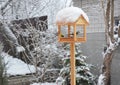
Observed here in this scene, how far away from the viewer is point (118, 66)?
23.8 feet

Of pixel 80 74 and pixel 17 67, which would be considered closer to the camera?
pixel 80 74

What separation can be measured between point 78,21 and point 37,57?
5.17 metres

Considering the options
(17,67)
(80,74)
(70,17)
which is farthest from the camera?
(17,67)

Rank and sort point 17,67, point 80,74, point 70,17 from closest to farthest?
point 70,17, point 80,74, point 17,67

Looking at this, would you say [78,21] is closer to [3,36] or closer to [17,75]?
[17,75]

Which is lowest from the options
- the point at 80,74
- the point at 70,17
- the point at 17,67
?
the point at 17,67

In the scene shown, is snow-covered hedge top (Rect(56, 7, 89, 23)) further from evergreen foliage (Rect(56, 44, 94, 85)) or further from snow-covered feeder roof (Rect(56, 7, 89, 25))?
evergreen foliage (Rect(56, 44, 94, 85))

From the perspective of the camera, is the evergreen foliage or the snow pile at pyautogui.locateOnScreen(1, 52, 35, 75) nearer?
the evergreen foliage

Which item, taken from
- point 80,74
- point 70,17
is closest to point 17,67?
point 80,74

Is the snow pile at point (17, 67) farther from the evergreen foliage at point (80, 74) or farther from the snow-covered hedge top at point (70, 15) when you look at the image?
the snow-covered hedge top at point (70, 15)

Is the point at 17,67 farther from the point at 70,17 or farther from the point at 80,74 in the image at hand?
the point at 70,17

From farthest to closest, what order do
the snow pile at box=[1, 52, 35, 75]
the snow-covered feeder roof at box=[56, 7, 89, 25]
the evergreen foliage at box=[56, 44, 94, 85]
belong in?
the snow pile at box=[1, 52, 35, 75] < the evergreen foliage at box=[56, 44, 94, 85] < the snow-covered feeder roof at box=[56, 7, 89, 25]

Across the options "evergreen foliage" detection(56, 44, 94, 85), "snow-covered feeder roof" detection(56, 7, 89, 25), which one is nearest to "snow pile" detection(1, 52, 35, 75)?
"evergreen foliage" detection(56, 44, 94, 85)

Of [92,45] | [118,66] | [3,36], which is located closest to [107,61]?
[118,66]
